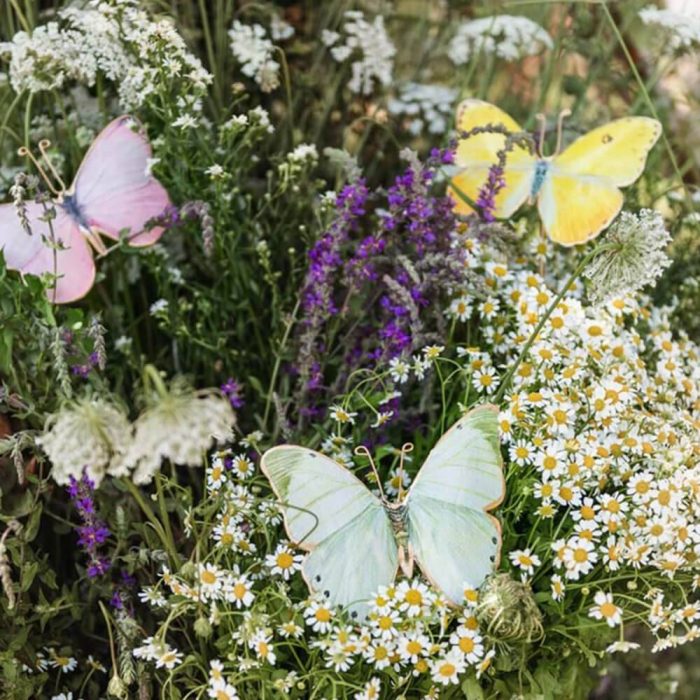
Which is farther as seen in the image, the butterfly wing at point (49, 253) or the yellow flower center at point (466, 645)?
the butterfly wing at point (49, 253)

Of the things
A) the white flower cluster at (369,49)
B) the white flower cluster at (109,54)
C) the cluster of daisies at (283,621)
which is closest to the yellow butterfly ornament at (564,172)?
the white flower cluster at (369,49)

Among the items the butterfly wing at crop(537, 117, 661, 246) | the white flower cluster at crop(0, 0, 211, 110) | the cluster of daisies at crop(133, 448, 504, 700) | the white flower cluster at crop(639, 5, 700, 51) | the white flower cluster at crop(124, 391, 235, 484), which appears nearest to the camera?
the white flower cluster at crop(124, 391, 235, 484)

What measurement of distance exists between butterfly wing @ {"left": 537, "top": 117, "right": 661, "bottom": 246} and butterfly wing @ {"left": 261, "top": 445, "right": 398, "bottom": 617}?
0.35m

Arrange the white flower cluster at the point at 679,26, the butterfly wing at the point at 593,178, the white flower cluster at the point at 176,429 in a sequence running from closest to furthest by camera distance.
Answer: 1. the white flower cluster at the point at 176,429
2. the butterfly wing at the point at 593,178
3. the white flower cluster at the point at 679,26

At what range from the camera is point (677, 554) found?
737mm

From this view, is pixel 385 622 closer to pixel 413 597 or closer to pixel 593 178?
pixel 413 597

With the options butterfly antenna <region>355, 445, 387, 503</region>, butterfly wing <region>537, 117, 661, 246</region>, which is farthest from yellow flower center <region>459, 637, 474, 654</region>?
butterfly wing <region>537, 117, 661, 246</region>

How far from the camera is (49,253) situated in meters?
0.82

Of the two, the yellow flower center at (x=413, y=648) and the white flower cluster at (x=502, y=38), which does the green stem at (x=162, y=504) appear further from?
the white flower cluster at (x=502, y=38)

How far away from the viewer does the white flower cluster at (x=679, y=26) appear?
3.44ft

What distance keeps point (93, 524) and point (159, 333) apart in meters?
0.30

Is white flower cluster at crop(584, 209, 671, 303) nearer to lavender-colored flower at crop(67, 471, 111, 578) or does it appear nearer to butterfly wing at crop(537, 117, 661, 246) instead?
butterfly wing at crop(537, 117, 661, 246)

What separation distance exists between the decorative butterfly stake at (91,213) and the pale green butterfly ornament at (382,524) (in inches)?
9.6

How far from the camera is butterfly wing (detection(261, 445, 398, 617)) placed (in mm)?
716
